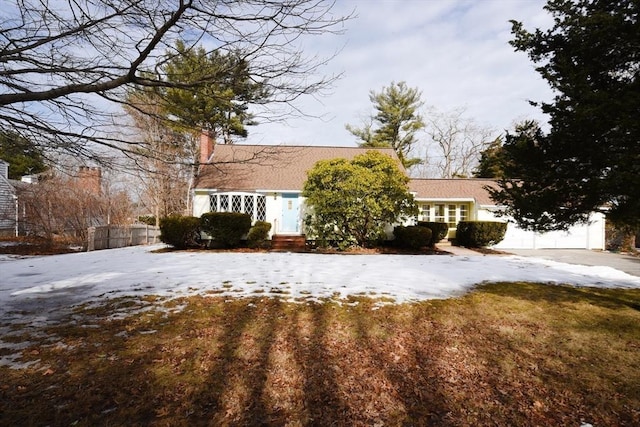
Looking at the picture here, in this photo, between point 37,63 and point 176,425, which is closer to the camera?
point 176,425

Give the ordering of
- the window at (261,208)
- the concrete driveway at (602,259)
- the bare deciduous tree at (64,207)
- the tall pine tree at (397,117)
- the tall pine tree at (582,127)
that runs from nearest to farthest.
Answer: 1. the tall pine tree at (582,127)
2. the concrete driveway at (602,259)
3. the bare deciduous tree at (64,207)
4. the window at (261,208)
5. the tall pine tree at (397,117)

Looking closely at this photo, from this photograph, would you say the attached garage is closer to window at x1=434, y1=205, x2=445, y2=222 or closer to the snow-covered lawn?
window at x1=434, y1=205, x2=445, y2=222

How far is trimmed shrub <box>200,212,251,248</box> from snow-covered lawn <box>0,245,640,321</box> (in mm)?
3592

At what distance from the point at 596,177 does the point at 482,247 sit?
13044mm

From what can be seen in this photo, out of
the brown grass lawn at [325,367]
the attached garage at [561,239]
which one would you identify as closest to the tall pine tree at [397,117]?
the attached garage at [561,239]

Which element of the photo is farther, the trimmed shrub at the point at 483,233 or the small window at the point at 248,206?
the small window at the point at 248,206

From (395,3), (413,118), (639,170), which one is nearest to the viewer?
(639,170)

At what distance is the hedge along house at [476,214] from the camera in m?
17.8

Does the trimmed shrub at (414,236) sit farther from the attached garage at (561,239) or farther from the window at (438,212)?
the attached garage at (561,239)

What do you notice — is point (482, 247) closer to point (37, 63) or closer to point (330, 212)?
point (330, 212)

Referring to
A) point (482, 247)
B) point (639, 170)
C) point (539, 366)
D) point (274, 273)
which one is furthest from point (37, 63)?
point (482, 247)

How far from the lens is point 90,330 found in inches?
167

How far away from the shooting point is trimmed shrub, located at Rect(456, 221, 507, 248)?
16234 millimetres

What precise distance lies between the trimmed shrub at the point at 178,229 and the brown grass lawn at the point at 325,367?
339 inches
